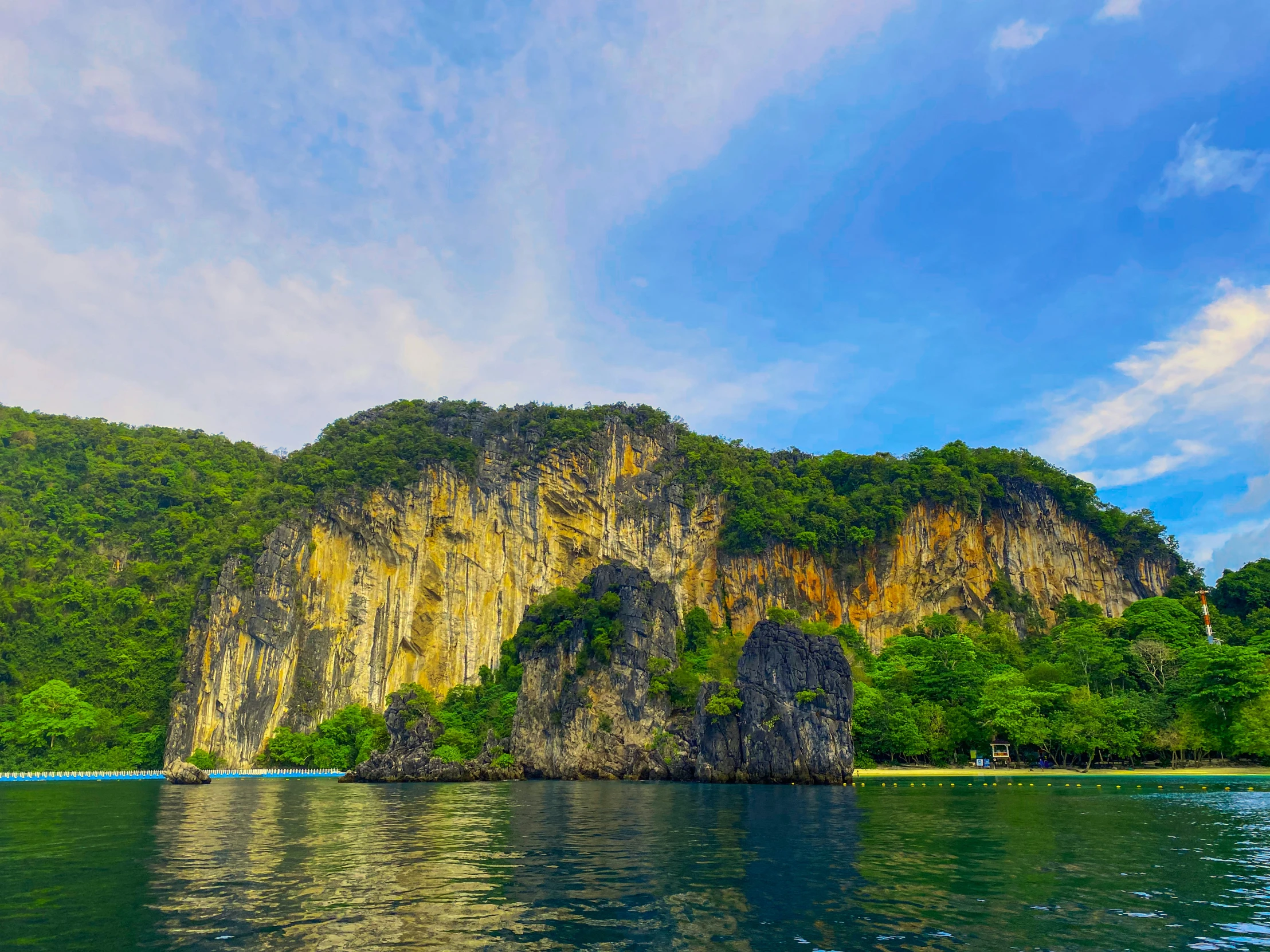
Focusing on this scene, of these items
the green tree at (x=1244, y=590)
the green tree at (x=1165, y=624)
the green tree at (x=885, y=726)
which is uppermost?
the green tree at (x=1244, y=590)

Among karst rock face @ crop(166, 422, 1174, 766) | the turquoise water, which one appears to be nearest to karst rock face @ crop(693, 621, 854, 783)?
the turquoise water

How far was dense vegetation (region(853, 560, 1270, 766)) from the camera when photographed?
174ft

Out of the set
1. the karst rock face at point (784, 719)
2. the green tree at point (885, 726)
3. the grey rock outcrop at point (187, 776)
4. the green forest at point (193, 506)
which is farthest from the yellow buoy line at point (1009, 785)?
the grey rock outcrop at point (187, 776)

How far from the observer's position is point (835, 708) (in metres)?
56.0

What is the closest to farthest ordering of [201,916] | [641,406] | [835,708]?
[201,916]
[835,708]
[641,406]

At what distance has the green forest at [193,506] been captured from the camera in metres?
83.6

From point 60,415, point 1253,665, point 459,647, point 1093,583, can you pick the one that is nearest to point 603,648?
point 459,647

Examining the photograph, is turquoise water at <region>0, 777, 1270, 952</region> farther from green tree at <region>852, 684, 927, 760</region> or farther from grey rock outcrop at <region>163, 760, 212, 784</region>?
grey rock outcrop at <region>163, 760, 212, 784</region>

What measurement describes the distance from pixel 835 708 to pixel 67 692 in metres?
75.6

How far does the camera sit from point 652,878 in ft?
57.5

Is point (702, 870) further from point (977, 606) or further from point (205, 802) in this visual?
point (977, 606)

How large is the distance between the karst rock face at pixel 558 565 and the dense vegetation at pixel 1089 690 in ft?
49.3

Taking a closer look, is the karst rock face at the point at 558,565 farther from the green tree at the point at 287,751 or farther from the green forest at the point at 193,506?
the green tree at the point at 287,751

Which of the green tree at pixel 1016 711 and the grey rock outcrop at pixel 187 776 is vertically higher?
the green tree at pixel 1016 711
